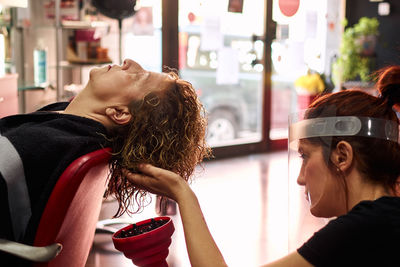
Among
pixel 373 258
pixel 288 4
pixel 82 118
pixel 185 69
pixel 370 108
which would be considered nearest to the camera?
pixel 373 258

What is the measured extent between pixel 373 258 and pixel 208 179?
3.27 meters

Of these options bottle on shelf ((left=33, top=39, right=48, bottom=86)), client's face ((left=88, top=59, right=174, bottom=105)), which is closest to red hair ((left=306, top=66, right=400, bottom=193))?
client's face ((left=88, top=59, right=174, bottom=105))

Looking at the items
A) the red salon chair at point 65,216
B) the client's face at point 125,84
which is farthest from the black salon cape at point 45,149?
the client's face at point 125,84

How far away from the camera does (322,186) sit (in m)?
1.31

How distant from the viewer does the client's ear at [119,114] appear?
1.58 m

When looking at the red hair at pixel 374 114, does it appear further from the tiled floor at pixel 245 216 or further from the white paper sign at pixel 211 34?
the white paper sign at pixel 211 34

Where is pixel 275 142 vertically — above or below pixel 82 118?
below

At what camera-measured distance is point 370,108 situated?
129 cm

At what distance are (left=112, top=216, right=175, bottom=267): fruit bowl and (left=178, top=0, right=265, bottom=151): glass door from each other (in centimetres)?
354

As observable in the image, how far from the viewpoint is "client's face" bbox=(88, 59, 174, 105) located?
5.39 ft

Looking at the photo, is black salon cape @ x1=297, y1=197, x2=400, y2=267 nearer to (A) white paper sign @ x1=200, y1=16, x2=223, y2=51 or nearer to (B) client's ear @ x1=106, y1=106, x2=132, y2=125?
(B) client's ear @ x1=106, y1=106, x2=132, y2=125

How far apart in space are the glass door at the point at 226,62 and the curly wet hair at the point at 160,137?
127 inches

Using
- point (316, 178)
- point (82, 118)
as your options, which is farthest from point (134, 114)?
point (316, 178)

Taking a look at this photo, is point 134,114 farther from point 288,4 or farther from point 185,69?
point 288,4
